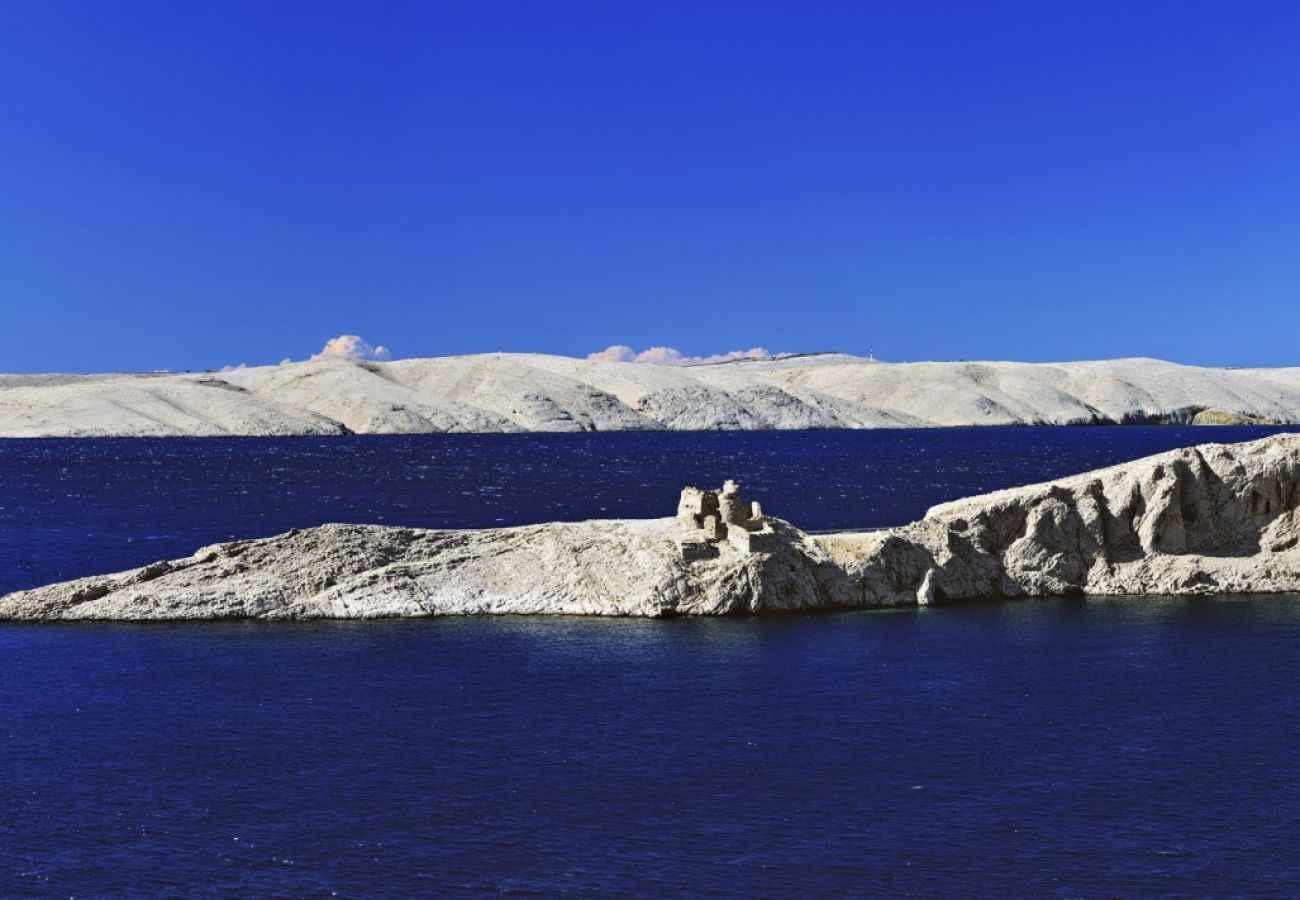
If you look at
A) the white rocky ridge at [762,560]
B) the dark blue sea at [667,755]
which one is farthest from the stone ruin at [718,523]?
the dark blue sea at [667,755]

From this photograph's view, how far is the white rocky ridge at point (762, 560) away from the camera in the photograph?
136 ft

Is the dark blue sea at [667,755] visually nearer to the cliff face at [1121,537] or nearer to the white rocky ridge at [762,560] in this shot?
the white rocky ridge at [762,560]

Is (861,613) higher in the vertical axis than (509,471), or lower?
lower

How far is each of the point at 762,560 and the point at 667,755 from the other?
15991 millimetres

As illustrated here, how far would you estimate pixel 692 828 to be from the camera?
22.0 meters

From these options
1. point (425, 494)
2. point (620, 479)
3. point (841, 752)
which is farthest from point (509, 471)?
point (841, 752)

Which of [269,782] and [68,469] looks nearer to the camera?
[269,782]

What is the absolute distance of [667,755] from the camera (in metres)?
25.9

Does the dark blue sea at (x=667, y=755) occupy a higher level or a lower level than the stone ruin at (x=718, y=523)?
lower

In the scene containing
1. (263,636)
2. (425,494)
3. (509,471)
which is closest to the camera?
(263,636)

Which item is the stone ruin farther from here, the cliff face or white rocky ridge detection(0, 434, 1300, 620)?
the cliff face

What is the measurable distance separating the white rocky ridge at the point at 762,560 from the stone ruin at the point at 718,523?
0.06 metres

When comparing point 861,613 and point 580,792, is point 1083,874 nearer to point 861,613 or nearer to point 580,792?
point 580,792

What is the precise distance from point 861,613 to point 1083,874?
21.7 meters
